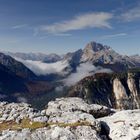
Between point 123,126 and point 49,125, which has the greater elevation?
point 49,125

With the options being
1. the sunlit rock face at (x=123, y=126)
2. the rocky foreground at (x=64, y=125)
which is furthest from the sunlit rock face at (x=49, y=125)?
the sunlit rock face at (x=123, y=126)

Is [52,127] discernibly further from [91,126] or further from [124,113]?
[124,113]

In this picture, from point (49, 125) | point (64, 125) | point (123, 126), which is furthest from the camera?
point (123, 126)

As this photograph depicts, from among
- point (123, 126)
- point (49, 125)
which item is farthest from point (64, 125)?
point (123, 126)

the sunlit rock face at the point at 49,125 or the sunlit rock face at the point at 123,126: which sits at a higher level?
the sunlit rock face at the point at 49,125

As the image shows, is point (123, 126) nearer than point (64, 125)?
No

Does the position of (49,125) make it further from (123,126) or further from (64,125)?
(123,126)

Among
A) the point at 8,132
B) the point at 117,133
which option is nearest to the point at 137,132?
the point at 117,133

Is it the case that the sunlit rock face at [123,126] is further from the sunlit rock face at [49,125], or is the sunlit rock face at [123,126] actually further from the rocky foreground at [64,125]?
the sunlit rock face at [49,125]

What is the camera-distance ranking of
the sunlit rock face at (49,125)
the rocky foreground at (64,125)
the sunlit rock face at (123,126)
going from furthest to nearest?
the sunlit rock face at (123,126), the rocky foreground at (64,125), the sunlit rock face at (49,125)
